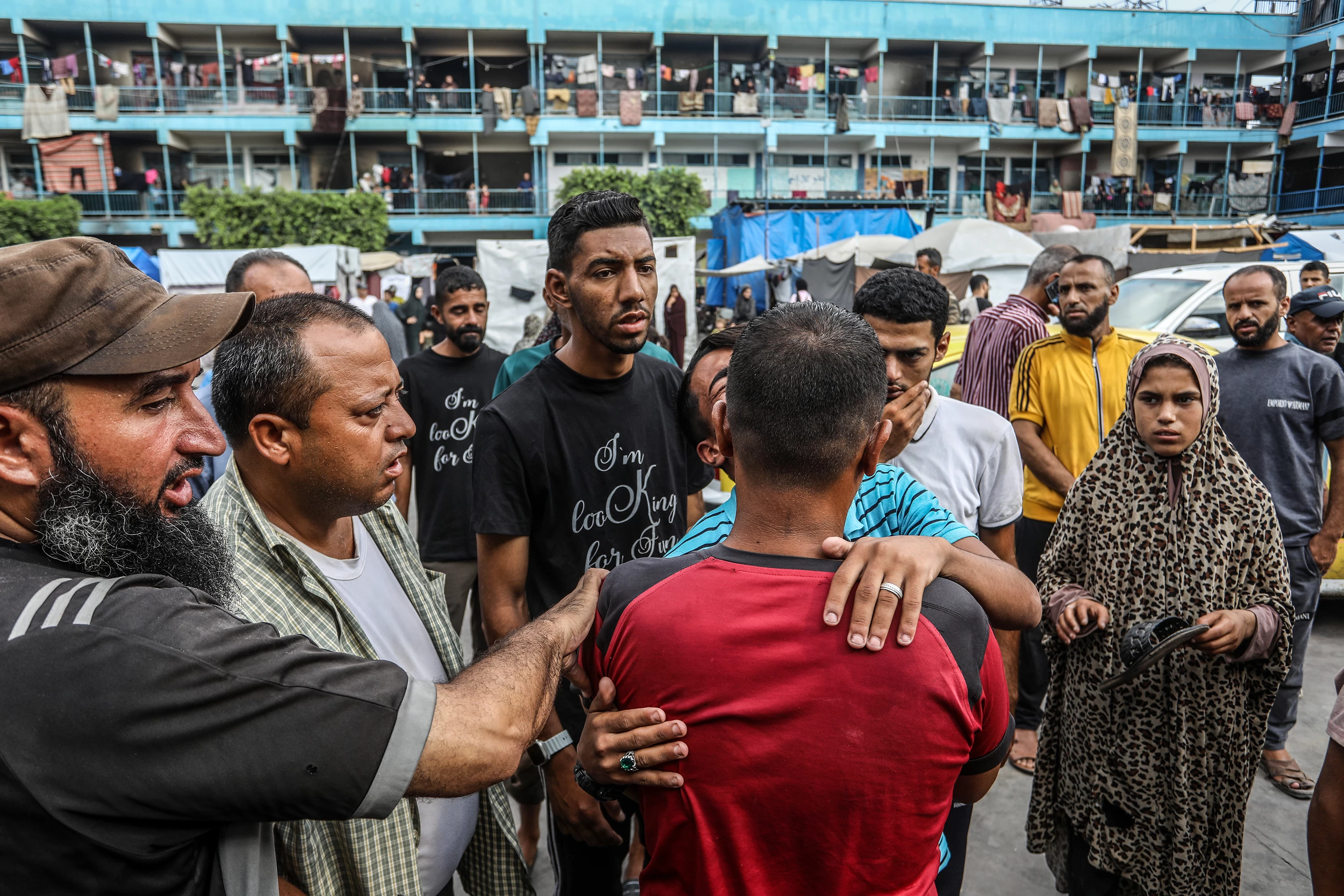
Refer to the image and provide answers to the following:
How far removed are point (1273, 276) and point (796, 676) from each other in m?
4.24

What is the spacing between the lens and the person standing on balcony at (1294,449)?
381cm

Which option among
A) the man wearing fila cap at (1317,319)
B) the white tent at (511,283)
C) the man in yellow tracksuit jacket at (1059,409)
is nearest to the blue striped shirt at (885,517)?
the man in yellow tracksuit jacket at (1059,409)

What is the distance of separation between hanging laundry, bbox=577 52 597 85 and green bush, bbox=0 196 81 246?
17.2 m

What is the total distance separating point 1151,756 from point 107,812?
2.77 metres

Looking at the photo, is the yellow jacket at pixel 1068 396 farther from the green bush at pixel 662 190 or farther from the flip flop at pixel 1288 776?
the green bush at pixel 662 190

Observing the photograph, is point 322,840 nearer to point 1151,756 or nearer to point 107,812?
point 107,812

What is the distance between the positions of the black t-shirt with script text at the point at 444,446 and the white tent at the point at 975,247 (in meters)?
12.0

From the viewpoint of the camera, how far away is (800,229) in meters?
22.8

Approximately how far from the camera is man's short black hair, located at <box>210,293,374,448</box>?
1652 mm

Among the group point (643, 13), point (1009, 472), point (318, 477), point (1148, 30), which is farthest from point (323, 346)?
point (1148, 30)

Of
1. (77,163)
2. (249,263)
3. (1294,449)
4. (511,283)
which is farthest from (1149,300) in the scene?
(77,163)

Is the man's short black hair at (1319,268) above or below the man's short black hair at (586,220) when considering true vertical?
below

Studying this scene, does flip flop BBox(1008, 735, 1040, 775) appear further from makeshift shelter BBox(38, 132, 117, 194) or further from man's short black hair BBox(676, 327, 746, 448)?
makeshift shelter BBox(38, 132, 117, 194)

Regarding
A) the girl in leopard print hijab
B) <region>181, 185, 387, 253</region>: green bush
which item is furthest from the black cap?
<region>181, 185, 387, 253</region>: green bush
